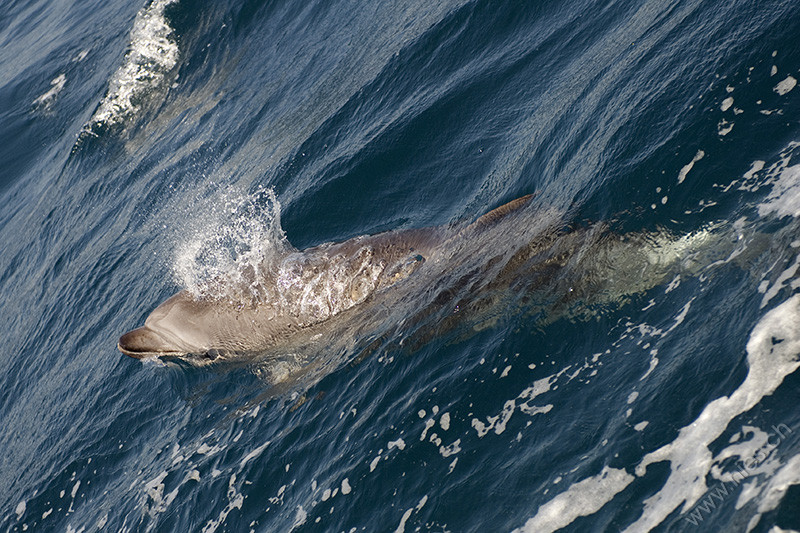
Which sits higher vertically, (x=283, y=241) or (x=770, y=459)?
(x=283, y=241)

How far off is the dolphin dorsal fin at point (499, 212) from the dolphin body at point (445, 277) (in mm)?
12

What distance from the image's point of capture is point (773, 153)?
6.25 metres

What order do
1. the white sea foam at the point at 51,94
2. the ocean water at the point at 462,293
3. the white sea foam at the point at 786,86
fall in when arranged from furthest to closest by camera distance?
the white sea foam at the point at 51,94 < the white sea foam at the point at 786,86 < the ocean water at the point at 462,293

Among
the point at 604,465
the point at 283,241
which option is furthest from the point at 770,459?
the point at 283,241

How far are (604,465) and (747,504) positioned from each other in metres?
1.00

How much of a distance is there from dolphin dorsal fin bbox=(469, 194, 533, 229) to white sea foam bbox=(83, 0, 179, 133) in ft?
35.4

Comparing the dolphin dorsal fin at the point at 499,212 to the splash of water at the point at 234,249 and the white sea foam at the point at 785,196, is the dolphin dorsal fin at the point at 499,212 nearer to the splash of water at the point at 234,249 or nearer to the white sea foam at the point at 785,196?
the splash of water at the point at 234,249

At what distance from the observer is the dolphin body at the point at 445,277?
630 centimetres

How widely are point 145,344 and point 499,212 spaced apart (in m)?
3.81

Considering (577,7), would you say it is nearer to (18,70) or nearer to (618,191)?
(618,191)

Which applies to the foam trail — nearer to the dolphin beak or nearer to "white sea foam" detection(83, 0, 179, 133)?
the dolphin beak

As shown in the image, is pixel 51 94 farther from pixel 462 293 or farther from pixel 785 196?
pixel 785 196

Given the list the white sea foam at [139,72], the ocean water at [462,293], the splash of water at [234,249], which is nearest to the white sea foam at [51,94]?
the white sea foam at [139,72]

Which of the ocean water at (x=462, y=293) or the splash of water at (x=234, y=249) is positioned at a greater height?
the splash of water at (x=234, y=249)
